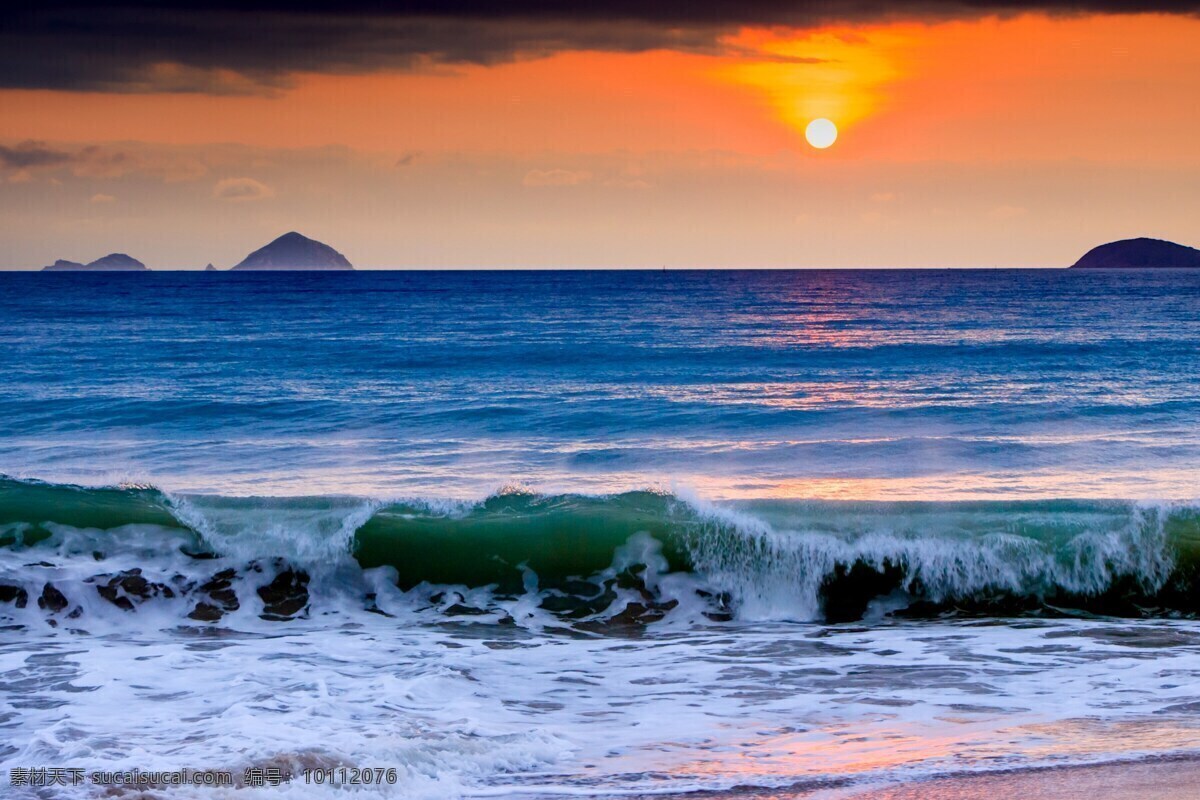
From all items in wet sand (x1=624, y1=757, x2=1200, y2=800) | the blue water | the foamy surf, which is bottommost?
the foamy surf

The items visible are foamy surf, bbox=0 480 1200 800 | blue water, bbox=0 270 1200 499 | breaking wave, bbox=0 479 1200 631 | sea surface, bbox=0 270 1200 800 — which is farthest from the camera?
blue water, bbox=0 270 1200 499

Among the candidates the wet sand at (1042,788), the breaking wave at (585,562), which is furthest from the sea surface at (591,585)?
the wet sand at (1042,788)

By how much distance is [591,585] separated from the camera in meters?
13.2

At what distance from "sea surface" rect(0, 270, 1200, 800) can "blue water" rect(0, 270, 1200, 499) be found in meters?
0.18

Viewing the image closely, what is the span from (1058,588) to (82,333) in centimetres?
4532

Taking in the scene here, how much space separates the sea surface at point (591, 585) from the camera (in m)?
7.31

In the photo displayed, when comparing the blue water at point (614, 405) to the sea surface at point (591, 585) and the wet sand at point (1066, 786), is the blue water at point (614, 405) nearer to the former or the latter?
the sea surface at point (591, 585)

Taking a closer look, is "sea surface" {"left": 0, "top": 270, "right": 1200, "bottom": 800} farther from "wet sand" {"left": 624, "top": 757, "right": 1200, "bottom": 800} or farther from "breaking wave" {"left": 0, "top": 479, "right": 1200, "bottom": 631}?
"wet sand" {"left": 624, "top": 757, "right": 1200, "bottom": 800}

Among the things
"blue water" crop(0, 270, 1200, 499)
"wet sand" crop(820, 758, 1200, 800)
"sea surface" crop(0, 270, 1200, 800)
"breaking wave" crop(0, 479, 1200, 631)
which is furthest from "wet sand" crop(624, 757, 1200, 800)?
"blue water" crop(0, 270, 1200, 499)

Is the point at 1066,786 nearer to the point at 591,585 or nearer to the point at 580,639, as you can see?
the point at 580,639

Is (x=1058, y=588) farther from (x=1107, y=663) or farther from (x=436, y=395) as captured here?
(x=436, y=395)

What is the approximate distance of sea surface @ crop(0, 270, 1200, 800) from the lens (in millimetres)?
7312

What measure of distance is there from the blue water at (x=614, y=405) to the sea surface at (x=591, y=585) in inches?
7.3

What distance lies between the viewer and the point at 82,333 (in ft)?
158
